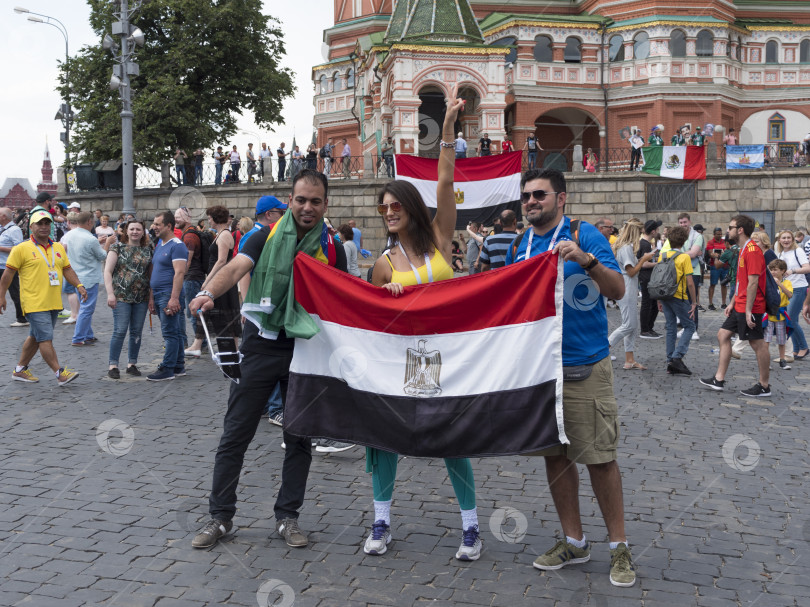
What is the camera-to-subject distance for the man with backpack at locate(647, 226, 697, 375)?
11.0 m

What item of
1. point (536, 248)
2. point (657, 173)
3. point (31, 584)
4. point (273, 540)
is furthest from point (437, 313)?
point (657, 173)

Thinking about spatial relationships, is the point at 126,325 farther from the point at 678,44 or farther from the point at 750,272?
the point at 678,44

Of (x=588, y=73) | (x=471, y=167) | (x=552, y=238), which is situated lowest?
(x=552, y=238)

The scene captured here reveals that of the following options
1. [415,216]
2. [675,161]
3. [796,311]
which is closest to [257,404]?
[415,216]

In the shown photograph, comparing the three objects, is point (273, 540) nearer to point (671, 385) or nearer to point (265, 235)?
point (265, 235)

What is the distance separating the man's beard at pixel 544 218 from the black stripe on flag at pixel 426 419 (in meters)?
0.87

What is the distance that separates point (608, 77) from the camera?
1678 inches

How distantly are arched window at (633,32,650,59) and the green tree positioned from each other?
17.6m

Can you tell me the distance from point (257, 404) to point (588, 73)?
41139 millimetres

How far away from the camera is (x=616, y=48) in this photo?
42.7 metres

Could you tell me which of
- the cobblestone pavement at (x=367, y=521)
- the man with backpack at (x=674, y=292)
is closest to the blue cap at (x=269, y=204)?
the cobblestone pavement at (x=367, y=521)

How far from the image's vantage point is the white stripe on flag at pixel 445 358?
14.6ft

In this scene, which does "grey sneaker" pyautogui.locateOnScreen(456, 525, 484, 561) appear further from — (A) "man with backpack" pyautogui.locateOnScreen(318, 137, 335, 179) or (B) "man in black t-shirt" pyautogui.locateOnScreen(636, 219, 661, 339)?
(A) "man with backpack" pyautogui.locateOnScreen(318, 137, 335, 179)

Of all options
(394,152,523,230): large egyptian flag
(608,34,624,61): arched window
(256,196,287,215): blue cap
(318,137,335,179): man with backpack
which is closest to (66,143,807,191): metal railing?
(318,137,335,179): man with backpack
